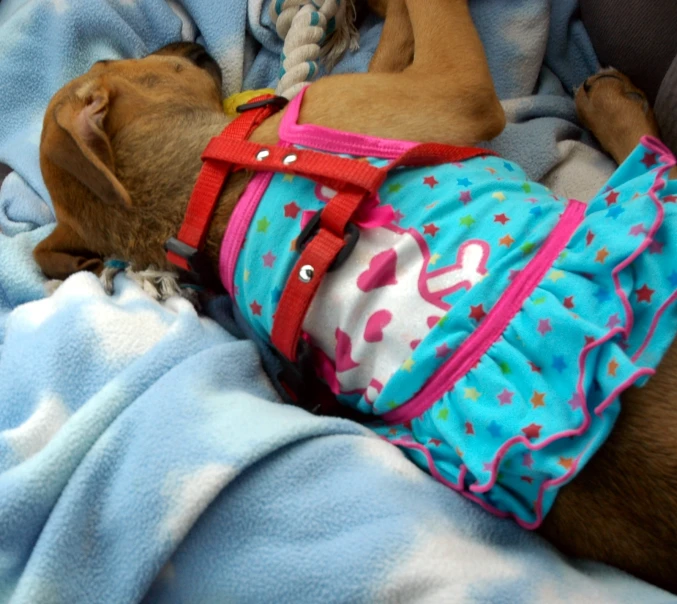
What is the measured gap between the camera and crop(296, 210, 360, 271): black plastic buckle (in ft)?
4.31

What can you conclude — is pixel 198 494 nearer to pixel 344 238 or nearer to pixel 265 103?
pixel 344 238

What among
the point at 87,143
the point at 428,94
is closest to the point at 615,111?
the point at 428,94

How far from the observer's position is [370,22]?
216 centimetres

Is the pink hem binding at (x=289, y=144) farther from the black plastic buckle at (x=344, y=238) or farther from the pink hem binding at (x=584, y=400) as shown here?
the pink hem binding at (x=584, y=400)

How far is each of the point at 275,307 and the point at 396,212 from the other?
33 centimetres

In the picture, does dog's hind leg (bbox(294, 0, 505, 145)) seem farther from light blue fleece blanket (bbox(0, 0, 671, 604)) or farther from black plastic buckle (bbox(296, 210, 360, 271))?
light blue fleece blanket (bbox(0, 0, 671, 604))

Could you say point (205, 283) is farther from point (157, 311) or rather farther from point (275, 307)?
point (275, 307)

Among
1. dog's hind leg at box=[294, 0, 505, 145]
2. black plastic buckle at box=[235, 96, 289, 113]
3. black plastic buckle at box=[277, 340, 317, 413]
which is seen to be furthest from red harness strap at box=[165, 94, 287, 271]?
black plastic buckle at box=[277, 340, 317, 413]

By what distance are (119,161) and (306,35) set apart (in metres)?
0.71

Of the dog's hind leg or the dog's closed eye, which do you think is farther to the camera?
the dog's closed eye

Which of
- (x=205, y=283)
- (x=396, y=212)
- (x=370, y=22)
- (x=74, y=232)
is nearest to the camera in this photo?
(x=396, y=212)

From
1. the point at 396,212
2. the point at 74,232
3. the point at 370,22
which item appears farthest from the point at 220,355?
the point at 370,22

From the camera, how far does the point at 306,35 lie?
1925 mm

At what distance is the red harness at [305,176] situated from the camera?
1317 mm
